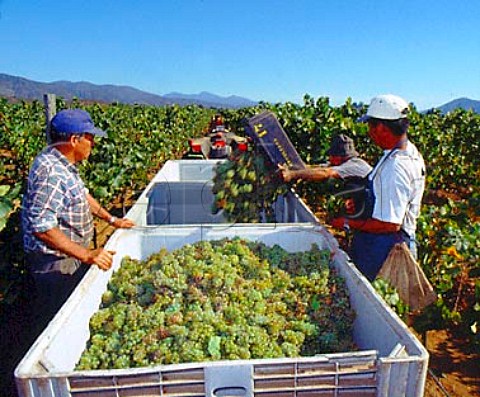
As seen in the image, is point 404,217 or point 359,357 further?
point 404,217

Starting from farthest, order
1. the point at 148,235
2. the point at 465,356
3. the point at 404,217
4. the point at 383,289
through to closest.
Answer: the point at 465,356, the point at 148,235, the point at 404,217, the point at 383,289

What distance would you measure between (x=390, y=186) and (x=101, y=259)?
188cm

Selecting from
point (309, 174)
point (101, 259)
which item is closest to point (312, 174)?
point (309, 174)

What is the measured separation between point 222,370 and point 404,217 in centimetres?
193

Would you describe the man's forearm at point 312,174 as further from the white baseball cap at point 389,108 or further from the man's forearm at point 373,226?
the white baseball cap at point 389,108

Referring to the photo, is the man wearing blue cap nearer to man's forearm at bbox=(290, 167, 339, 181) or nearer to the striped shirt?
the striped shirt

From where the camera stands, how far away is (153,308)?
8.08 feet

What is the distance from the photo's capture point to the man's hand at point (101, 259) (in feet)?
9.02

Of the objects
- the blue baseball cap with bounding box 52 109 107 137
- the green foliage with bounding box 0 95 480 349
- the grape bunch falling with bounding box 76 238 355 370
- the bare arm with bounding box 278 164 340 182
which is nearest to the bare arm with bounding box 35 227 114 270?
the grape bunch falling with bounding box 76 238 355 370

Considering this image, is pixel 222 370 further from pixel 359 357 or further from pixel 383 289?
pixel 383 289

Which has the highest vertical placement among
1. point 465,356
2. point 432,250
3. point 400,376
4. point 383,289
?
point 400,376

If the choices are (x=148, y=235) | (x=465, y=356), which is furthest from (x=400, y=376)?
(x=465, y=356)

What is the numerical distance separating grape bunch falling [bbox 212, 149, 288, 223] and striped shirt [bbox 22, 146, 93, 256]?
1.29 meters

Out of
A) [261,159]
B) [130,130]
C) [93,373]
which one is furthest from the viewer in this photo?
[130,130]
